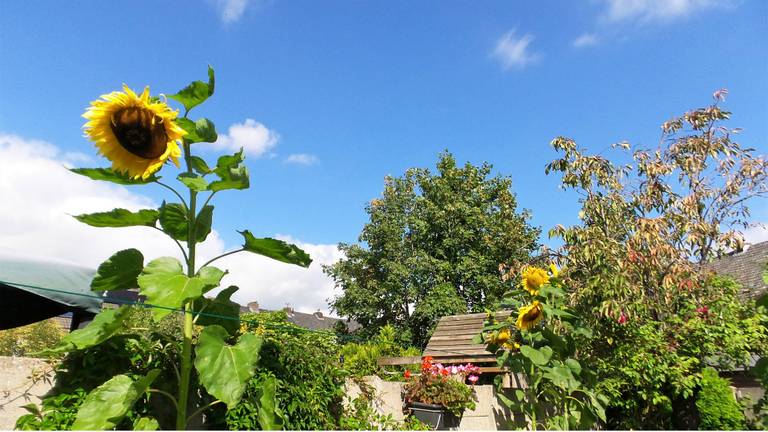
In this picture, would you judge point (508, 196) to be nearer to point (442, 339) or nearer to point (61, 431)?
point (442, 339)

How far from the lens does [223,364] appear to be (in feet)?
4.51

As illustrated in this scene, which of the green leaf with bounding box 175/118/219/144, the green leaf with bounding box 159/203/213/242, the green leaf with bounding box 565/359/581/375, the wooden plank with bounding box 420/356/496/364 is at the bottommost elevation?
the green leaf with bounding box 565/359/581/375

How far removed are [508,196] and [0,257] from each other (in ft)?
66.5

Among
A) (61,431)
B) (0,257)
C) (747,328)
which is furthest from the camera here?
(747,328)

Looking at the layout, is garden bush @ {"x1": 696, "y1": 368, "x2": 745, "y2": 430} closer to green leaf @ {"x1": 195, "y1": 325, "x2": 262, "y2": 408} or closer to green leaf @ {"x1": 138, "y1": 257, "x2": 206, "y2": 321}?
green leaf @ {"x1": 195, "y1": 325, "x2": 262, "y2": 408}

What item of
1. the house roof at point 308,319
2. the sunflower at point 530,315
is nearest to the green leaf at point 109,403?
the sunflower at point 530,315

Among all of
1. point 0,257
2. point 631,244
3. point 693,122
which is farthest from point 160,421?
point 693,122

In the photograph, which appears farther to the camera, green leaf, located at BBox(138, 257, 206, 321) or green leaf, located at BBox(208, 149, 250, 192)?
green leaf, located at BBox(208, 149, 250, 192)

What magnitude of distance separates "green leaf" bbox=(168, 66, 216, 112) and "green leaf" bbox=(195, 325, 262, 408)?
708 millimetres

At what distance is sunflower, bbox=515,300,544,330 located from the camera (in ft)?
10.5

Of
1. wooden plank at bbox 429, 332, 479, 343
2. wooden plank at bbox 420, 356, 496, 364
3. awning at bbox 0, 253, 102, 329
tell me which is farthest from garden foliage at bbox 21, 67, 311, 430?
wooden plank at bbox 429, 332, 479, 343

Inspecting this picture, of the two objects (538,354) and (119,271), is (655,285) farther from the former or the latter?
(119,271)

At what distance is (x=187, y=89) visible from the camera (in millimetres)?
1479

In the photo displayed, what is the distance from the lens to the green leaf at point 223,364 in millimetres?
1319
